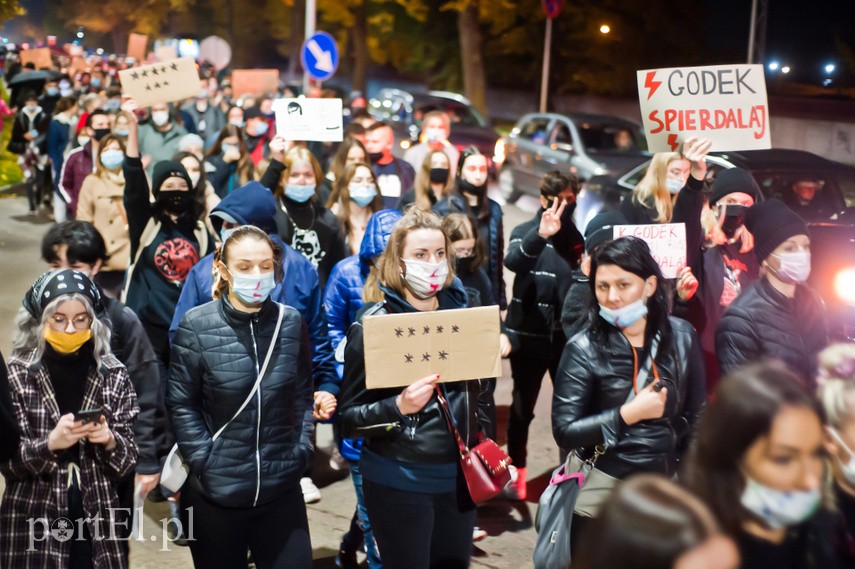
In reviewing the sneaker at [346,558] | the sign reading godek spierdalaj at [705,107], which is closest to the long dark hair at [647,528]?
the sneaker at [346,558]

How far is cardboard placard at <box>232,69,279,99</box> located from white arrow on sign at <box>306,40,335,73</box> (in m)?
5.69

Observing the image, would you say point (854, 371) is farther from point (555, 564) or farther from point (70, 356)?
point (70, 356)

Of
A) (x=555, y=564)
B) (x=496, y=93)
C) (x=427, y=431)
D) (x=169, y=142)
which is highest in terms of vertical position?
(x=496, y=93)

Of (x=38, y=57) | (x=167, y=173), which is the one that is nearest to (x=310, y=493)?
(x=167, y=173)

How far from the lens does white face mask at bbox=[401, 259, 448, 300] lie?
4539mm

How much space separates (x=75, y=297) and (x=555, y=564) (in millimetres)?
2134

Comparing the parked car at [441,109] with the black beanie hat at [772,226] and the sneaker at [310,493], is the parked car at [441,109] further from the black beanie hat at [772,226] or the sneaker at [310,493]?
the black beanie hat at [772,226]

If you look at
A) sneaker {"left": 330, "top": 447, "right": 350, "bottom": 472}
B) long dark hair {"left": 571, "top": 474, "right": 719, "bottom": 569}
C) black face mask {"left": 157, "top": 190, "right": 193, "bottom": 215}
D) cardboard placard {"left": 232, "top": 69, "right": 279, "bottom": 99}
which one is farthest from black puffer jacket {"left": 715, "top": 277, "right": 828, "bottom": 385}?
cardboard placard {"left": 232, "top": 69, "right": 279, "bottom": 99}

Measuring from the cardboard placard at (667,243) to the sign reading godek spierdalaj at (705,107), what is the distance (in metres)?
0.67

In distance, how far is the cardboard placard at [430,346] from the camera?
4.29 metres

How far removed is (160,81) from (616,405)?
243 inches

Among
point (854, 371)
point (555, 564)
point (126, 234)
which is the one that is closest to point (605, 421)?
point (555, 564)

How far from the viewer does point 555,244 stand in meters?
6.93

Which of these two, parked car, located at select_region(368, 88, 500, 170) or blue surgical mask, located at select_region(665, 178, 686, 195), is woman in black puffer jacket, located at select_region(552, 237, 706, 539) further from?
parked car, located at select_region(368, 88, 500, 170)
